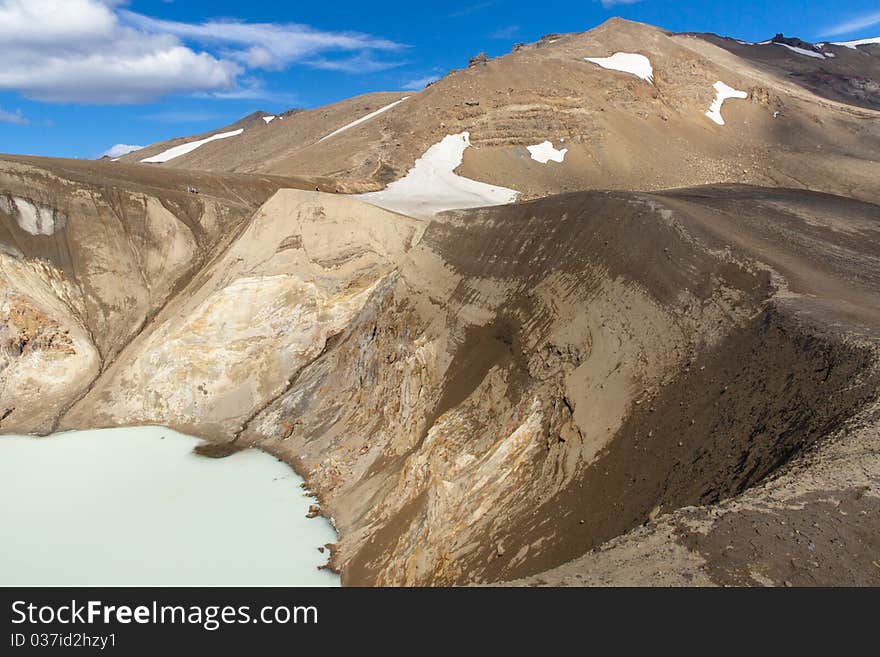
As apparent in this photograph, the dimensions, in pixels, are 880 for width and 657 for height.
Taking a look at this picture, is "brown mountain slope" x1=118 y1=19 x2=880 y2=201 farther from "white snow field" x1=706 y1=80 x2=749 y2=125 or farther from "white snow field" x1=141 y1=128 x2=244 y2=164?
"white snow field" x1=141 y1=128 x2=244 y2=164

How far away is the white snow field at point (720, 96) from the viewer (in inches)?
1656

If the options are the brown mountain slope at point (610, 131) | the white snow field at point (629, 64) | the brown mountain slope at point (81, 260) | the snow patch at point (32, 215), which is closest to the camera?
the brown mountain slope at point (81, 260)

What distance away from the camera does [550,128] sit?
3781 cm

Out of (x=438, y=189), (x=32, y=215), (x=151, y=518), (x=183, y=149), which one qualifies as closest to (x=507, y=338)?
(x=151, y=518)

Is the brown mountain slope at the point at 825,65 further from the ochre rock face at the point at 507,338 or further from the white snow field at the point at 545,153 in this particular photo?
the white snow field at the point at 545,153

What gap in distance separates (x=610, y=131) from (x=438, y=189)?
43.2ft

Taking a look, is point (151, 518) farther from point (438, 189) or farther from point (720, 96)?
point (720, 96)

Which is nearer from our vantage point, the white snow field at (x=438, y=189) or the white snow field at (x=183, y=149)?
the white snow field at (x=438, y=189)

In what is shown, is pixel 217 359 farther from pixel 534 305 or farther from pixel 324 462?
pixel 534 305

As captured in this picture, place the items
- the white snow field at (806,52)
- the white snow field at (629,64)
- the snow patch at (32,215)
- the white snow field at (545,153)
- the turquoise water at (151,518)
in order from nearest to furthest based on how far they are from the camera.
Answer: the turquoise water at (151,518) < the snow patch at (32,215) < the white snow field at (545,153) < the white snow field at (629,64) < the white snow field at (806,52)

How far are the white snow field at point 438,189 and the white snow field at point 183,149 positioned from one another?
4934cm

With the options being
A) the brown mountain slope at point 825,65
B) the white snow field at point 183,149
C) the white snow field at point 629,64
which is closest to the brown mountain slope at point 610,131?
the white snow field at point 629,64

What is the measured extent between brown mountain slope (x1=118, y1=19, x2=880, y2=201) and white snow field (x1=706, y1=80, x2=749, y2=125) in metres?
0.47

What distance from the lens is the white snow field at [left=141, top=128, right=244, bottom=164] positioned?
246 ft
